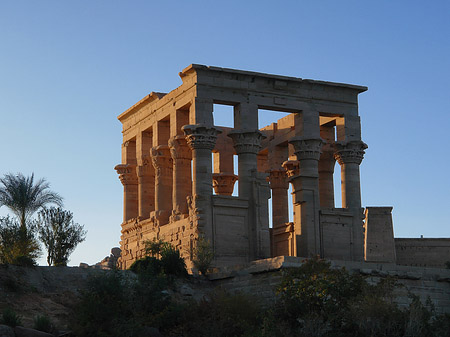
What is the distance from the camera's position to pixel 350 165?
43.9 metres

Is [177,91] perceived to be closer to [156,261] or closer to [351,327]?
[156,261]

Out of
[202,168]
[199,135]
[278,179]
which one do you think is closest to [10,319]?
[202,168]

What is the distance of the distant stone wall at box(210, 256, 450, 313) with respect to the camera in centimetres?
3338

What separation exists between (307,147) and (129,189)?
1076cm

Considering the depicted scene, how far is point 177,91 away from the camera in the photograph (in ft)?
140

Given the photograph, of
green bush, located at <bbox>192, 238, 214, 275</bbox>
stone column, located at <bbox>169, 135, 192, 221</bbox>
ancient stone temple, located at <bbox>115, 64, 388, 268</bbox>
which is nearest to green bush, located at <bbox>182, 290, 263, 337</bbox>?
green bush, located at <bbox>192, 238, 214, 275</bbox>

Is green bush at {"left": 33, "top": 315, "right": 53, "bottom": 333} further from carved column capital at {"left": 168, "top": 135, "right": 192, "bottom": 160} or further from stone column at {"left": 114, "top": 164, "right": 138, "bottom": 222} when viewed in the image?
stone column at {"left": 114, "top": 164, "right": 138, "bottom": 222}

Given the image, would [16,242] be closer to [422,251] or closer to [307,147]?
[307,147]

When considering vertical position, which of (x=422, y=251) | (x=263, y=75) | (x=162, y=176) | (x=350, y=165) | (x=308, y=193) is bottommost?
(x=422, y=251)

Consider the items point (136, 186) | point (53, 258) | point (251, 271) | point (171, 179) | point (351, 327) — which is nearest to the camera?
point (351, 327)

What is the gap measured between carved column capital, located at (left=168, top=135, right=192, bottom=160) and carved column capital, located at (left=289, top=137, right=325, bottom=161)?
16.0 feet

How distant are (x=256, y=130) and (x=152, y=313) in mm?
13377

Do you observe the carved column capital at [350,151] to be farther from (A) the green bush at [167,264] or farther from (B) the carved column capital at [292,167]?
(A) the green bush at [167,264]

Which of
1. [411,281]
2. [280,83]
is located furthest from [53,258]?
[411,281]
